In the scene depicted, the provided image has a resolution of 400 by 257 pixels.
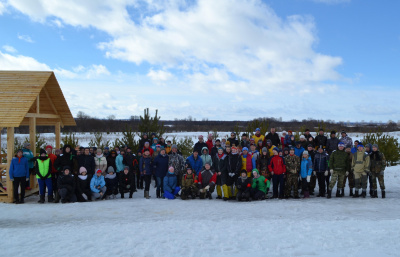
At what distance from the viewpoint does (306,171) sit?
10336mm

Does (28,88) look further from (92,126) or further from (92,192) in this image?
(92,126)

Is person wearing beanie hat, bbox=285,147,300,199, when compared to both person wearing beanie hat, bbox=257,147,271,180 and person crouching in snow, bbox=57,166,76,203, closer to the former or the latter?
person wearing beanie hat, bbox=257,147,271,180

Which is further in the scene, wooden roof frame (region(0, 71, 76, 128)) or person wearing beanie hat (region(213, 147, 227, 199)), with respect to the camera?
person wearing beanie hat (region(213, 147, 227, 199))

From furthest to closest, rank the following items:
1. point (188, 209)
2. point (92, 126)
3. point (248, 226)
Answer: point (92, 126) → point (188, 209) → point (248, 226)

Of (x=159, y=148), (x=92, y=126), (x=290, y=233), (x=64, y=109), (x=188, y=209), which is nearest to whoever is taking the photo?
(x=290, y=233)

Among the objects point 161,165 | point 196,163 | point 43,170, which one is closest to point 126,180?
point 161,165

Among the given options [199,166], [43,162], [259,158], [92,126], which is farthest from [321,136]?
[92,126]

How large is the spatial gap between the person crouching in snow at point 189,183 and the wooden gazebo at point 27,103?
5.73 m

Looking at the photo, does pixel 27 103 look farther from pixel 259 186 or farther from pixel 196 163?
pixel 259 186

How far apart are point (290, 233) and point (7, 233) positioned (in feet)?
20.5

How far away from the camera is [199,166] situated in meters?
10.9

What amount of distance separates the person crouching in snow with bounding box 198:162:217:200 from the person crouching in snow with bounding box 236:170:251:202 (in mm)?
911

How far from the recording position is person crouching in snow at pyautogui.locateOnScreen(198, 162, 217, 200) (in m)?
10.5

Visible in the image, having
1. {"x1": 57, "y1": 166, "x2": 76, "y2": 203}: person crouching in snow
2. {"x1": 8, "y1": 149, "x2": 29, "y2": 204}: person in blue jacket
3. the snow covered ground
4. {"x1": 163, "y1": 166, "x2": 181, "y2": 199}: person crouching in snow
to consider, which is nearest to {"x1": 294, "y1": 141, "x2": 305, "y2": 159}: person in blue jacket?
the snow covered ground
